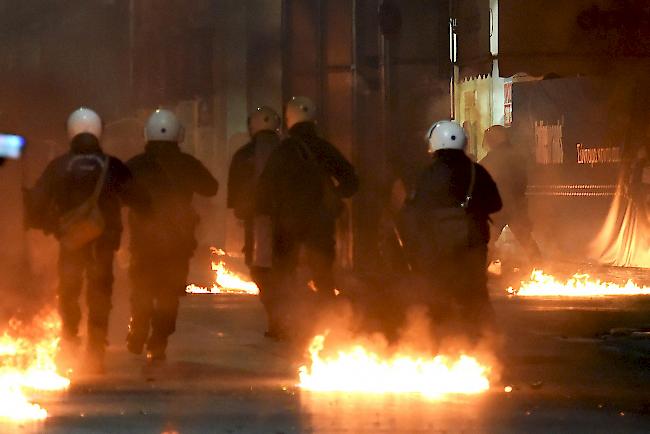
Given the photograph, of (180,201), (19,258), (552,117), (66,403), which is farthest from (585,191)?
(66,403)

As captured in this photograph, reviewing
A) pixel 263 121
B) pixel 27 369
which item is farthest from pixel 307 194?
pixel 27 369

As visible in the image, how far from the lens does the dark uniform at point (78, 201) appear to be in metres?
10.3

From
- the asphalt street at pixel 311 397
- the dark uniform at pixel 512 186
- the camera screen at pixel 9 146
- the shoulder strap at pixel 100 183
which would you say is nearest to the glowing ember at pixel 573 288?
the dark uniform at pixel 512 186

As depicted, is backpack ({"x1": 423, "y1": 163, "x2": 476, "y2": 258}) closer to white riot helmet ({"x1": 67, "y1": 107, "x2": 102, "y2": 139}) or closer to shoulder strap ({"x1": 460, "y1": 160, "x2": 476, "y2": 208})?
shoulder strap ({"x1": 460, "y1": 160, "x2": 476, "y2": 208})

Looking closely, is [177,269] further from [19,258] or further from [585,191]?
[585,191]

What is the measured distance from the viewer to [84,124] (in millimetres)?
10398

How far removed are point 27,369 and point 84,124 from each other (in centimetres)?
161

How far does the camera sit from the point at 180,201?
11016mm

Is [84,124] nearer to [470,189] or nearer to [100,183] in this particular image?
[100,183]

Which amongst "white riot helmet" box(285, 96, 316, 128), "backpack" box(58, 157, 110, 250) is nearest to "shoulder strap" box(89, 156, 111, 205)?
"backpack" box(58, 157, 110, 250)

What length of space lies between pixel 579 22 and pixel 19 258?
715 centimetres

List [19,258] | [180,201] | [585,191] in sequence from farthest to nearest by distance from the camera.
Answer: [585,191]
[19,258]
[180,201]

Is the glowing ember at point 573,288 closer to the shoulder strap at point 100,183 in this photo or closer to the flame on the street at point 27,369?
the flame on the street at point 27,369

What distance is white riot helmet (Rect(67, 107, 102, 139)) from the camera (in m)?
10.4
